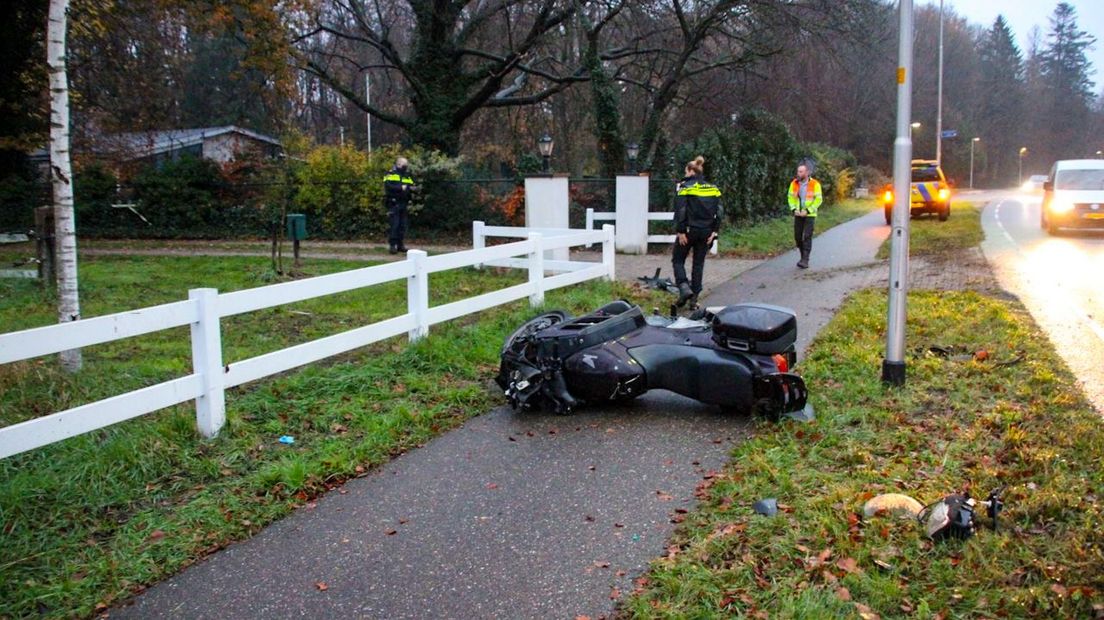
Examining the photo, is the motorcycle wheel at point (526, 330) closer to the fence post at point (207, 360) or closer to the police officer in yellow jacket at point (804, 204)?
the fence post at point (207, 360)

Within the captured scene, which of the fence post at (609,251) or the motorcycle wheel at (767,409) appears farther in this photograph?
the fence post at (609,251)

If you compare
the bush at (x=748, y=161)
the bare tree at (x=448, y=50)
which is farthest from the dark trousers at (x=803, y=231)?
the bare tree at (x=448, y=50)

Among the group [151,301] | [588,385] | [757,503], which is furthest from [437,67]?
[757,503]

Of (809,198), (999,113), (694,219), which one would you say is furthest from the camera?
(999,113)

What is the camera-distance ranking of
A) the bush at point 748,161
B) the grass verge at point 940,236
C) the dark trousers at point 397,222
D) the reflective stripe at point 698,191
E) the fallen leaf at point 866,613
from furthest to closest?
the bush at point 748,161, the dark trousers at point 397,222, the grass verge at point 940,236, the reflective stripe at point 698,191, the fallen leaf at point 866,613

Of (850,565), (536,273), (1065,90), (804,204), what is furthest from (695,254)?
(1065,90)

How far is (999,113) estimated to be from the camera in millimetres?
93375

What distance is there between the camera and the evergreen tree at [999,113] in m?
91.2

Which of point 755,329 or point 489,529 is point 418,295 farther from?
point 489,529

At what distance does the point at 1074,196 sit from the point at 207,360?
22.2 m

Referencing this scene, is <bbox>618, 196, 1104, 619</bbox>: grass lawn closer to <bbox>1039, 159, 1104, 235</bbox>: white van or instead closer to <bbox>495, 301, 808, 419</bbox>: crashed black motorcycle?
<bbox>495, 301, 808, 419</bbox>: crashed black motorcycle

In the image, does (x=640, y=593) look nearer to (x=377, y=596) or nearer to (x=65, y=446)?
(x=377, y=596)

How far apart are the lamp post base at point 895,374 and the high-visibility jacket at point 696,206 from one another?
4738mm

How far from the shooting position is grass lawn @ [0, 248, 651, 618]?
441 centimetres
